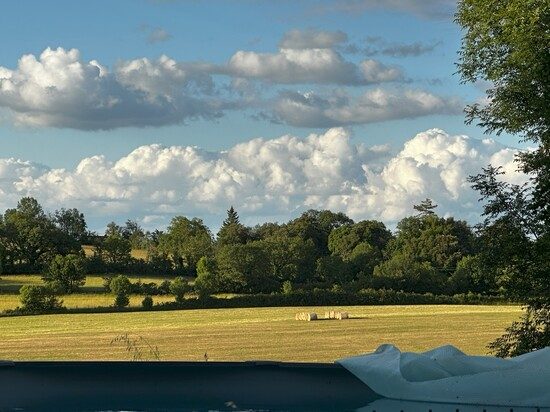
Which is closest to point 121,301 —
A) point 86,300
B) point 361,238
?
point 86,300

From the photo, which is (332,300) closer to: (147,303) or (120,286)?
(147,303)

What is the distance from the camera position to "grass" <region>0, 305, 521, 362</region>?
33.5 metres

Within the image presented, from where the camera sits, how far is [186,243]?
76188 millimetres

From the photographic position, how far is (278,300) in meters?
59.4

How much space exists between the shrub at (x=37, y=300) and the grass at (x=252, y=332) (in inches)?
115

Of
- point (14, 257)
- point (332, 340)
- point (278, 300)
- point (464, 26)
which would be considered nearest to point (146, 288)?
point (278, 300)

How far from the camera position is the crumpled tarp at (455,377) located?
19.3ft

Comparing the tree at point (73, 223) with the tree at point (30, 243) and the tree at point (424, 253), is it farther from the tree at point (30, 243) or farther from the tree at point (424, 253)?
the tree at point (424, 253)

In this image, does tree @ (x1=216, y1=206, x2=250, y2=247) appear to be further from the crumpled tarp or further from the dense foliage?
the crumpled tarp

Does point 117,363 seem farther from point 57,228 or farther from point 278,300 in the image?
point 57,228

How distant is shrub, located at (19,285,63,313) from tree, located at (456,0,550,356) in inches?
1680

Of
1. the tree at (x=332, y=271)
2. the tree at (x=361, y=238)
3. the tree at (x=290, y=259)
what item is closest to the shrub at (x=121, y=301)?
the tree at (x=290, y=259)

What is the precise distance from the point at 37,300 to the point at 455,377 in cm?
5085

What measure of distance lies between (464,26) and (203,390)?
11.9m
